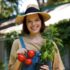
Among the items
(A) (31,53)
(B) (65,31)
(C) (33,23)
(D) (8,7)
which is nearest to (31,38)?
(C) (33,23)

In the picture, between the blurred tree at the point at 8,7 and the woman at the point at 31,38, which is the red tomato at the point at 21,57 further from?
the blurred tree at the point at 8,7

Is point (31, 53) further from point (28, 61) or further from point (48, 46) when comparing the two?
point (48, 46)

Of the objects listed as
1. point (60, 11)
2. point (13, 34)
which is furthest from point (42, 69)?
point (60, 11)

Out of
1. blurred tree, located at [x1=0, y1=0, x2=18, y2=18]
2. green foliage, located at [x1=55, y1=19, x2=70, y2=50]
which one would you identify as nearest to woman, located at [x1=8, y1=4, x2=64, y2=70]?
green foliage, located at [x1=55, y1=19, x2=70, y2=50]

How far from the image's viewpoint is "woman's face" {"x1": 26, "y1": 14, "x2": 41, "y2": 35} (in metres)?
3.97

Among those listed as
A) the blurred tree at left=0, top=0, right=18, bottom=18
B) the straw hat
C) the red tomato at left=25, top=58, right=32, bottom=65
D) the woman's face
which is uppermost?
the straw hat

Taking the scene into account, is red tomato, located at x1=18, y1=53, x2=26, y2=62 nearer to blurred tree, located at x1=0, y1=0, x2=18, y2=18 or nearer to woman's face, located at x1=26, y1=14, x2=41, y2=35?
woman's face, located at x1=26, y1=14, x2=41, y2=35

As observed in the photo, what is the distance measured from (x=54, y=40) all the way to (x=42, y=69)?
55cm

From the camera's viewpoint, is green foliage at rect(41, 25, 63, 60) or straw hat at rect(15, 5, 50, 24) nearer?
green foliage at rect(41, 25, 63, 60)

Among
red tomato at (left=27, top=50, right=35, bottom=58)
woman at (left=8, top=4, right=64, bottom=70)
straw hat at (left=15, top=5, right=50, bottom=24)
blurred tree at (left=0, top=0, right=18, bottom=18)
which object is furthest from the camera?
blurred tree at (left=0, top=0, right=18, bottom=18)

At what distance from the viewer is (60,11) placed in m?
12.2

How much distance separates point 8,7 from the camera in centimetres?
1897

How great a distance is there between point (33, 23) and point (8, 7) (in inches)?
595

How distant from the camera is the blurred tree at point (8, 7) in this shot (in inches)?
738
